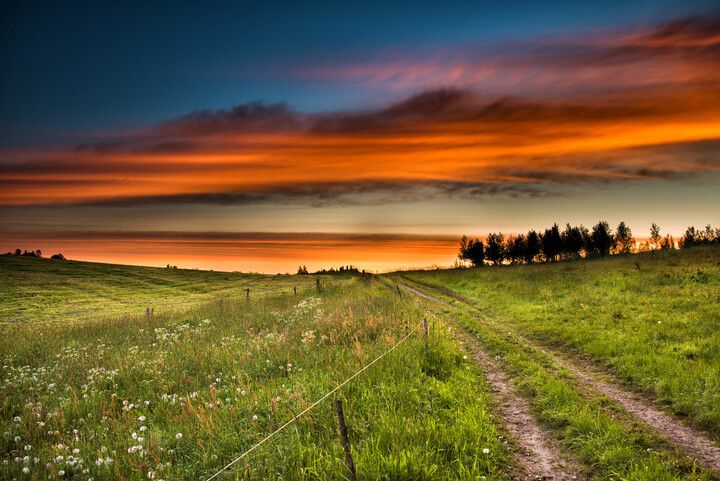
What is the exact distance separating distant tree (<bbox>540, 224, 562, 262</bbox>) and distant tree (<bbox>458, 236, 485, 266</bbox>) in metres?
21.2

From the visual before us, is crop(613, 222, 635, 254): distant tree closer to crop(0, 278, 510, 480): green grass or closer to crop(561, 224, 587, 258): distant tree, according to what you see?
crop(561, 224, 587, 258): distant tree

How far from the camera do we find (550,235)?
103m

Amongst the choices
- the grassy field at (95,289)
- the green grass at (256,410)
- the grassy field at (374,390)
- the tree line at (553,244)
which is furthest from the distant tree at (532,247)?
the green grass at (256,410)

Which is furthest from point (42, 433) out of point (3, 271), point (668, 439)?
point (3, 271)

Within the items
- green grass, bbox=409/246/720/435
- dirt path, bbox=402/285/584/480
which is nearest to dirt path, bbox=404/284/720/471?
green grass, bbox=409/246/720/435

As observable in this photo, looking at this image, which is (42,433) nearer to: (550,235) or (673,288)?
(673,288)

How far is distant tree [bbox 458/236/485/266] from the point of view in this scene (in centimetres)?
12103

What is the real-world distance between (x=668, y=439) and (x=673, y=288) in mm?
11962

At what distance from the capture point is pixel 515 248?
114 m

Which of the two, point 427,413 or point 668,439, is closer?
point 668,439

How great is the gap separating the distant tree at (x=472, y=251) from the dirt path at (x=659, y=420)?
376ft

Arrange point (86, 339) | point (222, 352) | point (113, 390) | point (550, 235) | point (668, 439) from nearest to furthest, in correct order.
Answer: point (668, 439), point (113, 390), point (222, 352), point (86, 339), point (550, 235)

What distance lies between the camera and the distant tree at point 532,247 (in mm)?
106312

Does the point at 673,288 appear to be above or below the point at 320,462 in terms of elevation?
above
